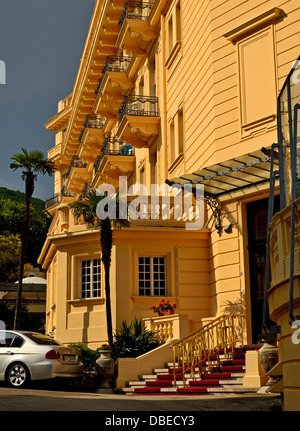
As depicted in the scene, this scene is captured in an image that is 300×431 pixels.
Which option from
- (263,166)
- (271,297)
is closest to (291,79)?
(271,297)

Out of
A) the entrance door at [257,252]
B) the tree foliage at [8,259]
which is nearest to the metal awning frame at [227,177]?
the entrance door at [257,252]

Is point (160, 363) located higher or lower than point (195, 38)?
lower

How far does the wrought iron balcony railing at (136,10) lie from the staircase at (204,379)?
17.7m

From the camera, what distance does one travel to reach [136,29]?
3012cm

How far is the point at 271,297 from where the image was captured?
9.63m

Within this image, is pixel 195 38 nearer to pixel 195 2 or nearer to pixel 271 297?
pixel 195 2

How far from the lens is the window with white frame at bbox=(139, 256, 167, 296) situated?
896 inches

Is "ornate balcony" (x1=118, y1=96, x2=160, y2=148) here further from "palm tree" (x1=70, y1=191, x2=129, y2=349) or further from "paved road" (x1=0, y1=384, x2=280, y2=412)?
"paved road" (x1=0, y1=384, x2=280, y2=412)

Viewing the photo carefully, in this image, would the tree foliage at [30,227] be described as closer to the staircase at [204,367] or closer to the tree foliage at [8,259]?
the tree foliage at [8,259]

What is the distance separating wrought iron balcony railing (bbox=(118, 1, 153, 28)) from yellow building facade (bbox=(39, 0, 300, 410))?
5.68 ft

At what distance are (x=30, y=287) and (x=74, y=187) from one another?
836 centimetres

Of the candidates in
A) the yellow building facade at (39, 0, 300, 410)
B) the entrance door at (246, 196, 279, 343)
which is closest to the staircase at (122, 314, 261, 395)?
the entrance door at (246, 196, 279, 343)

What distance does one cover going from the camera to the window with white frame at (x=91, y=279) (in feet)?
76.7

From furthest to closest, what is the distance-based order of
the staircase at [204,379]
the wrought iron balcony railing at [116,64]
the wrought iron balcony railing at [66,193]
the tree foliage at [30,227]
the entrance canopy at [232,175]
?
the tree foliage at [30,227], the wrought iron balcony railing at [66,193], the wrought iron balcony railing at [116,64], the entrance canopy at [232,175], the staircase at [204,379]
